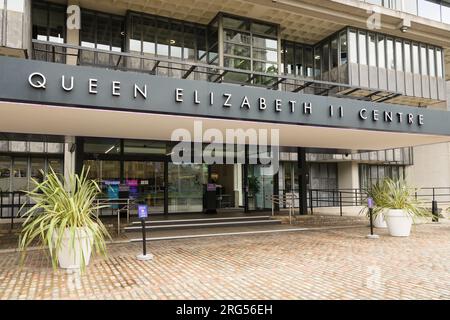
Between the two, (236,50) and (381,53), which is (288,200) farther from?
(381,53)

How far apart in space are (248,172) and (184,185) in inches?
121

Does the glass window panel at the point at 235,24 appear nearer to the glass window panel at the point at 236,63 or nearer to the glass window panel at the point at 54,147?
the glass window panel at the point at 236,63

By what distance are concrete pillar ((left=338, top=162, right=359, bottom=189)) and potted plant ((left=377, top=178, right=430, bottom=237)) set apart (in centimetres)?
1241

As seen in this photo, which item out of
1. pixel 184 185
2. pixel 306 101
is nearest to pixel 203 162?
pixel 184 185

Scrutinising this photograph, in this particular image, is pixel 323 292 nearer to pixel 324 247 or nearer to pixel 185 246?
pixel 324 247

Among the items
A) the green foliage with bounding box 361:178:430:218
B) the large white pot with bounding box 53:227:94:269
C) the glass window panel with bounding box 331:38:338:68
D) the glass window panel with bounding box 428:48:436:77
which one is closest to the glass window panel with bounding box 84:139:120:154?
the large white pot with bounding box 53:227:94:269

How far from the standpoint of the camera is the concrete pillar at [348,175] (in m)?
23.5

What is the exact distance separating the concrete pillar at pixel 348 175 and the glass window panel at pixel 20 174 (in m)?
17.8

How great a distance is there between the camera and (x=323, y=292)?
16.8 ft

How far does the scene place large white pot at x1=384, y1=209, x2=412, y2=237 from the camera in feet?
34.0

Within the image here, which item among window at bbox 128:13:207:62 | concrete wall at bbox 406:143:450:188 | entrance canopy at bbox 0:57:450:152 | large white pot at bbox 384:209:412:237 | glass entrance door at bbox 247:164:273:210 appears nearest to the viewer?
entrance canopy at bbox 0:57:450:152

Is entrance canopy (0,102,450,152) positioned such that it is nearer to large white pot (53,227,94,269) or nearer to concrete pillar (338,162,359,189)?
large white pot (53,227,94,269)

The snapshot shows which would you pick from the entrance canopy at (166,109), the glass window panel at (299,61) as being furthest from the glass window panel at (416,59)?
the entrance canopy at (166,109)
